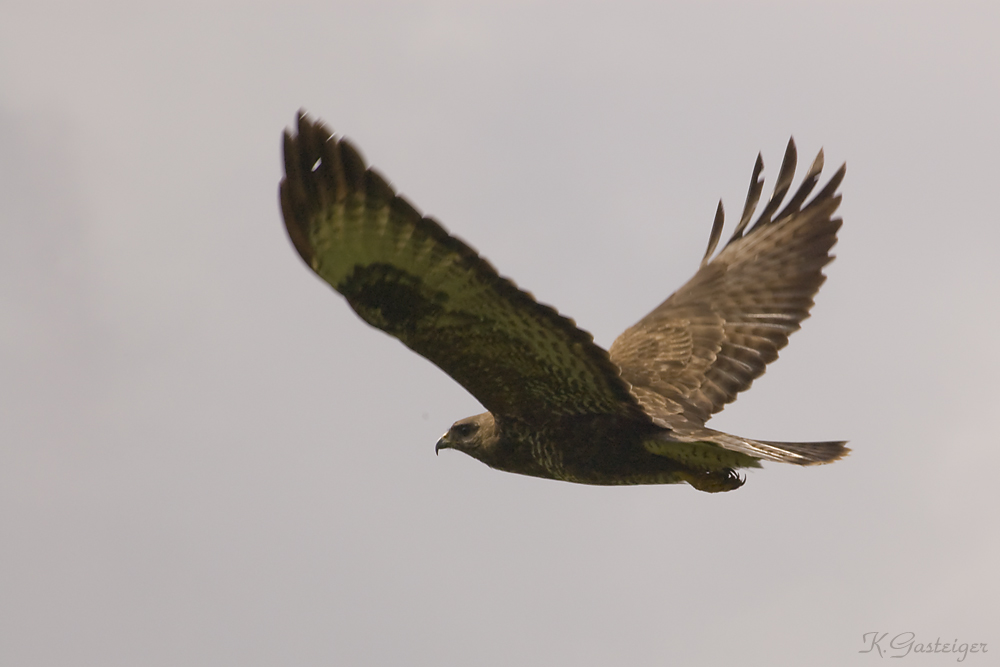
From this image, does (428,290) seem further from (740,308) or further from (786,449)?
(740,308)

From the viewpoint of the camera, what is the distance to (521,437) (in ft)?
26.1

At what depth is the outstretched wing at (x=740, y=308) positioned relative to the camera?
9.14m

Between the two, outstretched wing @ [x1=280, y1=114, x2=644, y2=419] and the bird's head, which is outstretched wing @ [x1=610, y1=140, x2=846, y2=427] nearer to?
the bird's head

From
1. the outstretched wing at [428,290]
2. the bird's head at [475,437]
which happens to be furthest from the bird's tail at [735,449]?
the bird's head at [475,437]

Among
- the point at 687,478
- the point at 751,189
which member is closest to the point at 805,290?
the point at 751,189

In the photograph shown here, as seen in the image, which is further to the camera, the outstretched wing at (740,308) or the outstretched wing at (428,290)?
the outstretched wing at (740,308)

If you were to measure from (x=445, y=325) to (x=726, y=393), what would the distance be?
2916 mm

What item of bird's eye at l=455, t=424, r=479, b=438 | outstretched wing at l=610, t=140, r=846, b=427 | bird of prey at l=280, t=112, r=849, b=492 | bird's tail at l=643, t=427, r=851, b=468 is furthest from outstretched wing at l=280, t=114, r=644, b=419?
outstretched wing at l=610, t=140, r=846, b=427

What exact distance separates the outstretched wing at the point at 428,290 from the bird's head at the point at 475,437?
26.6 inches

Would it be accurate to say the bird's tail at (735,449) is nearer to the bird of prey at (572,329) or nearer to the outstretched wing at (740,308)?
the bird of prey at (572,329)

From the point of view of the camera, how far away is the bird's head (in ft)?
27.0

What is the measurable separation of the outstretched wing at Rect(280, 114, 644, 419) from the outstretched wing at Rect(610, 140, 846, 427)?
5.16 ft

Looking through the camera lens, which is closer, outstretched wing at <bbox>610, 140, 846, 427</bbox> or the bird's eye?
the bird's eye

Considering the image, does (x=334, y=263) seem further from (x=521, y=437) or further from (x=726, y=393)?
(x=726, y=393)
